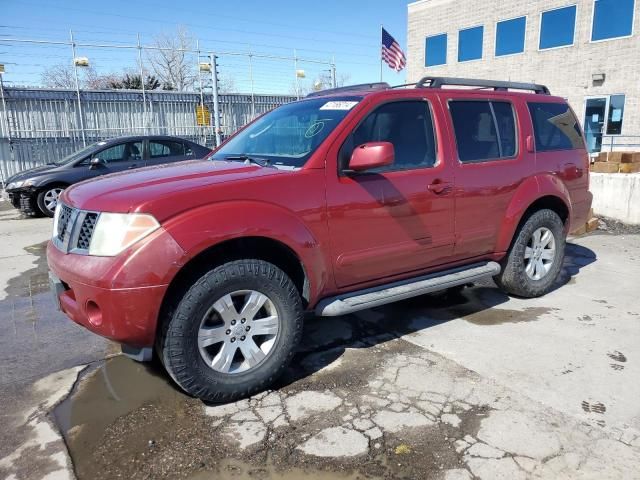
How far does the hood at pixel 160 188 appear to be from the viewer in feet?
9.00

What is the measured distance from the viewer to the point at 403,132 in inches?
149

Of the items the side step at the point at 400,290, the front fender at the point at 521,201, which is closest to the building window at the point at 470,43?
the front fender at the point at 521,201

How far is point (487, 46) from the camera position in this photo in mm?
19656

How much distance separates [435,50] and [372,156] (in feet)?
67.8

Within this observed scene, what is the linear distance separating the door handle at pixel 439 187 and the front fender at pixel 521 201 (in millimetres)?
826

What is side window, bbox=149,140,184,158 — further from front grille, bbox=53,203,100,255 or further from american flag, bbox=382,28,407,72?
american flag, bbox=382,28,407,72

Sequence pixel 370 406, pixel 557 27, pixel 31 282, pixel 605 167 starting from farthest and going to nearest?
pixel 557 27, pixel 605 167, pixel 31 282, pixel 370 406

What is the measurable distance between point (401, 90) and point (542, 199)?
1.93 m

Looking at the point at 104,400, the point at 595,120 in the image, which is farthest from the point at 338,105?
the point at 595,120

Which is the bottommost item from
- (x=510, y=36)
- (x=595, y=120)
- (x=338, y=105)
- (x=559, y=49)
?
(x=338, y=105)

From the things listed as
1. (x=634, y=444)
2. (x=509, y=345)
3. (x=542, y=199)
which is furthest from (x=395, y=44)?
(x=634, y=444)

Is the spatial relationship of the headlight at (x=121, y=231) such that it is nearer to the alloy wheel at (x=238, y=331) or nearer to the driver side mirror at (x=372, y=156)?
the alloy wheel at (x=238, y=331)

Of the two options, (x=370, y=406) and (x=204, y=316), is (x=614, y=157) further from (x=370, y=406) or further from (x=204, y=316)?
(x=204, y=316)

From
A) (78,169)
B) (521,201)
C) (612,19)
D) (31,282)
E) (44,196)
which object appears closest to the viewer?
(521,201)
